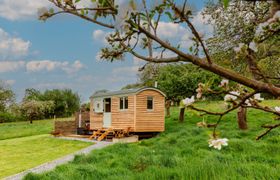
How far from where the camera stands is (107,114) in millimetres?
21922

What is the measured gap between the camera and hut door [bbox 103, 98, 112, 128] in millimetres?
21688

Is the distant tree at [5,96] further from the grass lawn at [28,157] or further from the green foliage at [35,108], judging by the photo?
the grass lawn at [28,157]

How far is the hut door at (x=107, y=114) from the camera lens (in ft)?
71.2

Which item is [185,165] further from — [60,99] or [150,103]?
[60,99]

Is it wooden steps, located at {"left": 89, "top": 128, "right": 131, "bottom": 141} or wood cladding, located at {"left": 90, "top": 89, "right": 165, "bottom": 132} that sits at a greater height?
wood cladding, located at {"left": 90, "top": 89, "right": 165, "bottom": 132}

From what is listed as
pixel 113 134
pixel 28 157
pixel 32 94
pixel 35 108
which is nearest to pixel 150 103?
pixel 113 134

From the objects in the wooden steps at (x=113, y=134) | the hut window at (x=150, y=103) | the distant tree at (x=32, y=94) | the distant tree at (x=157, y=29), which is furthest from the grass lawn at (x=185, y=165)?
the distant tree at (x=32, y=94)

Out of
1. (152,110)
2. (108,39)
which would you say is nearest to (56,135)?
(152,110)

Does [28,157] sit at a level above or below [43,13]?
below

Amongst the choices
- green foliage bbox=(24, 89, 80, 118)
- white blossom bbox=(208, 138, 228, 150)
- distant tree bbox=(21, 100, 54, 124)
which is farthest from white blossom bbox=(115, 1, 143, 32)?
green foliage bbox=(24, 89, 80, 118)

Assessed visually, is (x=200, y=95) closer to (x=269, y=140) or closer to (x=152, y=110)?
(x=269, y=140)

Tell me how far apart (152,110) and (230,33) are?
22.6 ft

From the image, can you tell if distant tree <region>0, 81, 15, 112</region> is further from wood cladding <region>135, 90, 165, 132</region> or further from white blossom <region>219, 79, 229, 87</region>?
white blossom <region>219, 79, 229, 87</region>

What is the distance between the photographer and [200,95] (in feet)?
4.49
